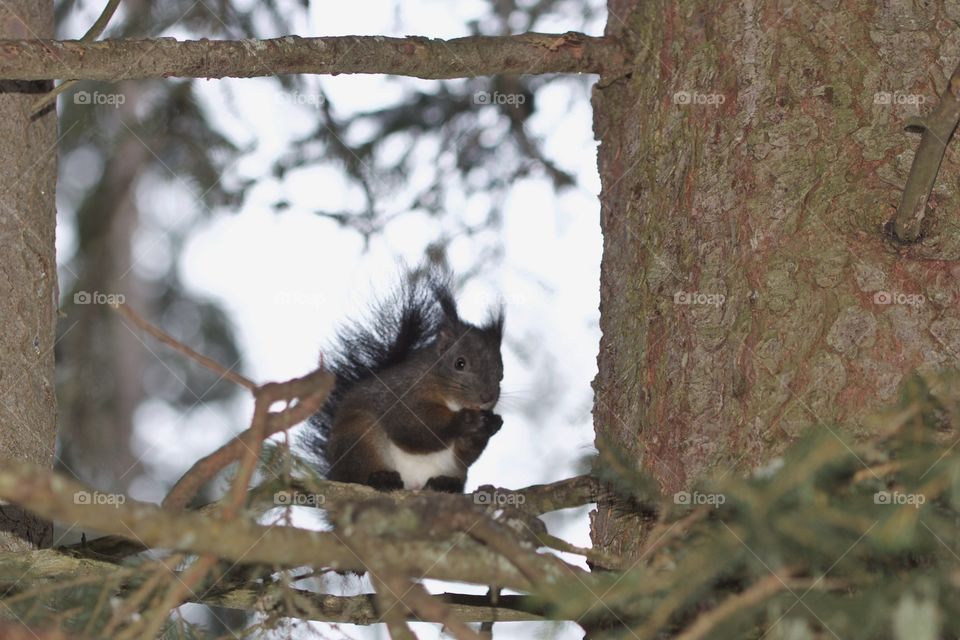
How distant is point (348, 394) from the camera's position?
3412 millimetres

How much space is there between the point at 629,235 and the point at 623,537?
2.16ft

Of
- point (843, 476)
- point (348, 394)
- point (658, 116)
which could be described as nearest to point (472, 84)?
point (348, 394)

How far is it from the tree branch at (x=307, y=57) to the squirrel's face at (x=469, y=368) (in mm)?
1132

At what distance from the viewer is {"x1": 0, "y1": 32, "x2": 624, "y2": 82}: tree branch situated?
2.29 m

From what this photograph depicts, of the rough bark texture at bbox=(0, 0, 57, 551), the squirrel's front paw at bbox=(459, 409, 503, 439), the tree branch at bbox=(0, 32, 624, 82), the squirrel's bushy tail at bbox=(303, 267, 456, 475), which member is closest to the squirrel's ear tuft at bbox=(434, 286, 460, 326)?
the squirrel's bushy tail at bbox=(303, 267, 456, 475)

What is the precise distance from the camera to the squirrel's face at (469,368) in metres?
3.53

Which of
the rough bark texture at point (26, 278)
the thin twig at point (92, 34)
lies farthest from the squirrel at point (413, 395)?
the thin twig at point (92, 34)

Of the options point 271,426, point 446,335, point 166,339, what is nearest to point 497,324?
point 446,335

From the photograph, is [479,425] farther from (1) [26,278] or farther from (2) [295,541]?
(2) [295,541]

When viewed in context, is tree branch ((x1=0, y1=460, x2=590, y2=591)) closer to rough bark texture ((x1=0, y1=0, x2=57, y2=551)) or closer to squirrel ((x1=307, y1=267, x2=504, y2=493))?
rough bark texture ((x1=0, y1=0, x2=57, y2=551))

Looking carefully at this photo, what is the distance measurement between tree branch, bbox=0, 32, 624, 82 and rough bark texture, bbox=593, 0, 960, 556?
0.25m

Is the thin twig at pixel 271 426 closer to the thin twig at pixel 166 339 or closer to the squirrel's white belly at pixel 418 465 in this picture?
the thin twig at pixel 166 339

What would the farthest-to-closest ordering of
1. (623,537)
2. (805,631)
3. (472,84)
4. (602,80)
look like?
(472,84) < (602,80) < (623,537) < (805,631)

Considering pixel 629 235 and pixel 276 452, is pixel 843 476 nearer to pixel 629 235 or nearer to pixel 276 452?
pixel 276 452
